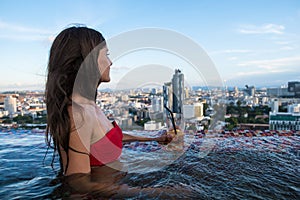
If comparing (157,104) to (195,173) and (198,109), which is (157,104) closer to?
(198,109)

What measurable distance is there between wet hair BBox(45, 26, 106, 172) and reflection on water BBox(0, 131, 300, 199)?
0.92ft

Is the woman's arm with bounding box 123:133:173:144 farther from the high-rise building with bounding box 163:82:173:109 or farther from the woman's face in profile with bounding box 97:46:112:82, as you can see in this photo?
the woman's face in profile with bounding box 97:46:112:82

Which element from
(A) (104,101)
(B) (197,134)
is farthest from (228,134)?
(A) (104,101)

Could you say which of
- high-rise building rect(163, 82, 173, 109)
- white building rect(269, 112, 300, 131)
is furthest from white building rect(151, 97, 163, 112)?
white building rect(269, 112, 300, 131)

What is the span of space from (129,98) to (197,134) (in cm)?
89

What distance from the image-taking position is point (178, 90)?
6.49ft

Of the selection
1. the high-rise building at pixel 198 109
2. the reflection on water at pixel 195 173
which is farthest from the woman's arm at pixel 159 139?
the high-rise building at pixel 198 109

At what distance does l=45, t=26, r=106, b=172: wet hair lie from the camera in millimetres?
1158

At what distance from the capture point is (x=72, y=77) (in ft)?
3.89

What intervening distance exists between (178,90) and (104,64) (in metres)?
0.81

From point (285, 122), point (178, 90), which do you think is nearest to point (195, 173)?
point (178, 90)

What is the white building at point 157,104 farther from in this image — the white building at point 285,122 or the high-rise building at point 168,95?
the white building at point 285,122

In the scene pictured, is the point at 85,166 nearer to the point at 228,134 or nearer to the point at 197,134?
the point at 197,134

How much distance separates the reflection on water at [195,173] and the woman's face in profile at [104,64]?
1.78 ft
